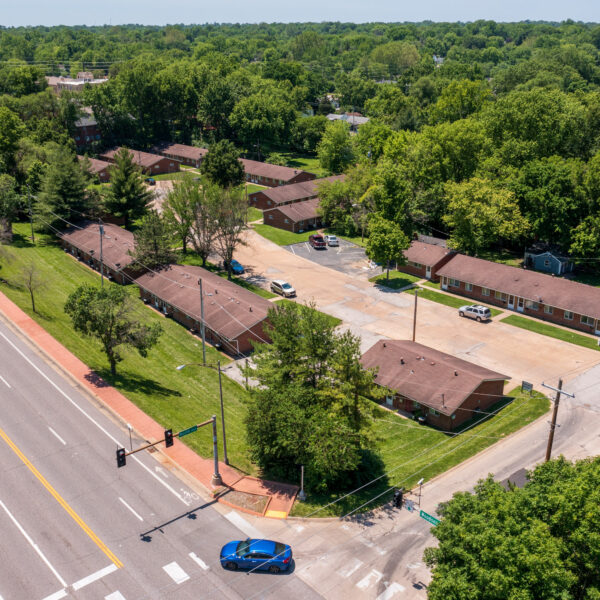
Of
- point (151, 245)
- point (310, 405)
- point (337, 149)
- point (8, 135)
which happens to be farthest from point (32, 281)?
point (337, 149)

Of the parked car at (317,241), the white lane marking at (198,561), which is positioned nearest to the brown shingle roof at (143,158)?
the parked car at (317,241)

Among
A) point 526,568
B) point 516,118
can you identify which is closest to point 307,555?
point 526,568

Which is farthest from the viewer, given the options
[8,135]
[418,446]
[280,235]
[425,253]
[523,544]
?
[8,135]

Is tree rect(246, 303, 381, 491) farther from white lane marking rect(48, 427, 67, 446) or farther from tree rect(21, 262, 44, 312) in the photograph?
tree rect(21, 262, 44, 312)

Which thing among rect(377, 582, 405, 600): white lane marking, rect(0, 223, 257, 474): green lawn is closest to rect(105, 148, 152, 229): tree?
rect(0, 223, 257, 474): green lawn

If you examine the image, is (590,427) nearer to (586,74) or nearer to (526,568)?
(526,568)

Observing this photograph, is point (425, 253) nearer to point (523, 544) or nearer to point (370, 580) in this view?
point (370, 580)
